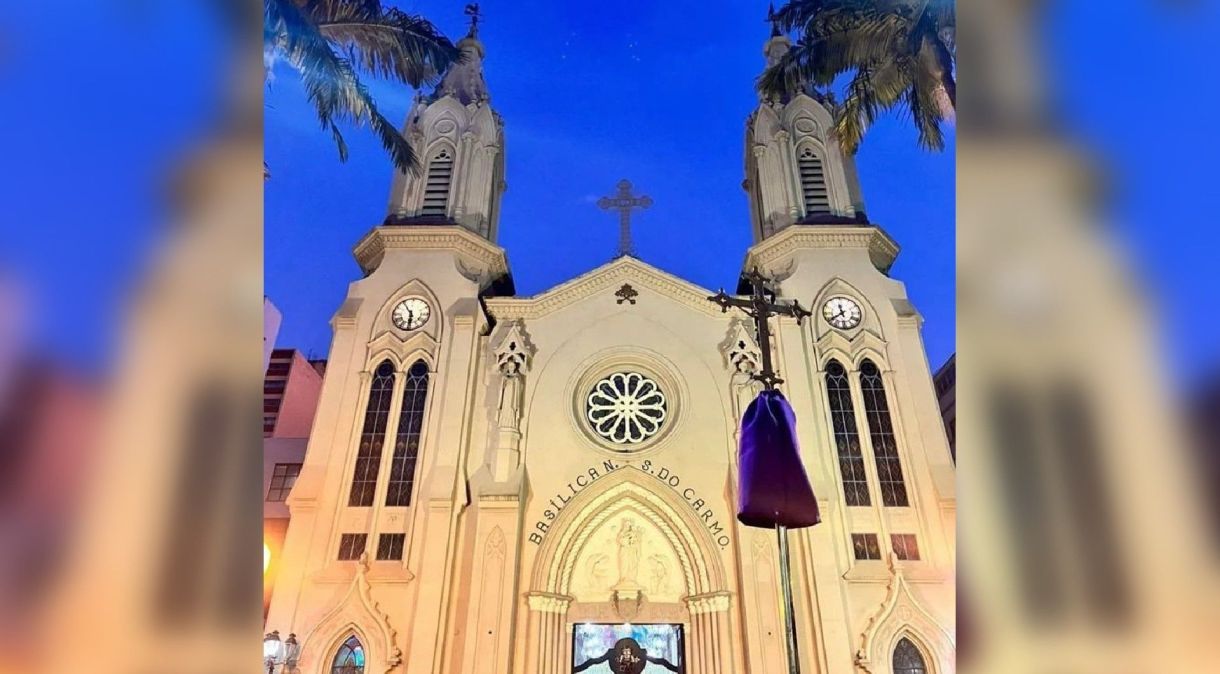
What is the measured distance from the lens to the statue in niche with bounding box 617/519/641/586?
A: 18953mm

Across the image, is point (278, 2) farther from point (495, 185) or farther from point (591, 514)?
point (495, 185)

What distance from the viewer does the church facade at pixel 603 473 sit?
1706 centimetres

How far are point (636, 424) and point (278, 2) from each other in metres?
13.8

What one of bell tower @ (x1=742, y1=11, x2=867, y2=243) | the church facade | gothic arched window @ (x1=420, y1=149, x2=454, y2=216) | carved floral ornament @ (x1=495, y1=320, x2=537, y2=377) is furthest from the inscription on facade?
gothic arched window @ (x1=420, y1=149, x2=454, y2=216)

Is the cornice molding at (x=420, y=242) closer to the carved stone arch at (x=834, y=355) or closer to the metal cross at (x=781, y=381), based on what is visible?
the carved stone arch at (x=834, y=355)

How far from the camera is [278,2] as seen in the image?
33.6 ft

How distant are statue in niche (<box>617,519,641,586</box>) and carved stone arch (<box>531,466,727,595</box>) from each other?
40 centimetres

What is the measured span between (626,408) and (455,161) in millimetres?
11368

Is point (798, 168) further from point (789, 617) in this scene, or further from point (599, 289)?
point (789, 617)

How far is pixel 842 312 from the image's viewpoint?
21906 millimetres

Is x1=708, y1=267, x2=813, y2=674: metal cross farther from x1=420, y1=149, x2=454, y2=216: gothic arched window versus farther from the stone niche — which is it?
x1=420, y1=149, x2=454, y2=216: gothic arched window

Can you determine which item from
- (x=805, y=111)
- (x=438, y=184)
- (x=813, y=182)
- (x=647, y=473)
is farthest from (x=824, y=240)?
(x=438, y=184)

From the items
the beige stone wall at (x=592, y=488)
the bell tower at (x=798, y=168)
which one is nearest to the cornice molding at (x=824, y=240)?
the beige stone wall at (x=592, y=488)
